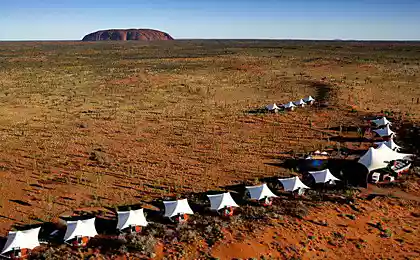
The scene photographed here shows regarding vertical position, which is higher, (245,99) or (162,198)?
(245,99)

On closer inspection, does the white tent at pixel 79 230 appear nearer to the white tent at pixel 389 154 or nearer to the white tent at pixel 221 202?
the white tent at pixel 221 202

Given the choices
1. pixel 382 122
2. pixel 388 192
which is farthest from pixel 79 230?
pixel 382 122

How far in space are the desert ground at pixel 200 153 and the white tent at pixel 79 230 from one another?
0.98m

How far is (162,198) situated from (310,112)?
90.4 feet

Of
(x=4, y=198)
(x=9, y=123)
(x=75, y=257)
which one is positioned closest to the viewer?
(x=75, y=257)

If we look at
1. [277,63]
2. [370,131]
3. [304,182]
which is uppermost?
[277,63]

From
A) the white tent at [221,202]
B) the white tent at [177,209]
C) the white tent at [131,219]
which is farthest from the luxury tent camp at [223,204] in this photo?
the white tent at [131,219]

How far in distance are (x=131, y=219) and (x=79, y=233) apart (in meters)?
2.74

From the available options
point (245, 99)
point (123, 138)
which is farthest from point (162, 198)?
point (245, 99)

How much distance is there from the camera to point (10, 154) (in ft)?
108

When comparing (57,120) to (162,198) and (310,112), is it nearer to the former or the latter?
(162,198)

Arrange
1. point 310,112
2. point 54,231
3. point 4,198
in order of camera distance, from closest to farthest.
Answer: point 54,231 → point 4,198 → point 310,112

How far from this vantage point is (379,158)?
86.4ft

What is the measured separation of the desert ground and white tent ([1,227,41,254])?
817 millimetres
